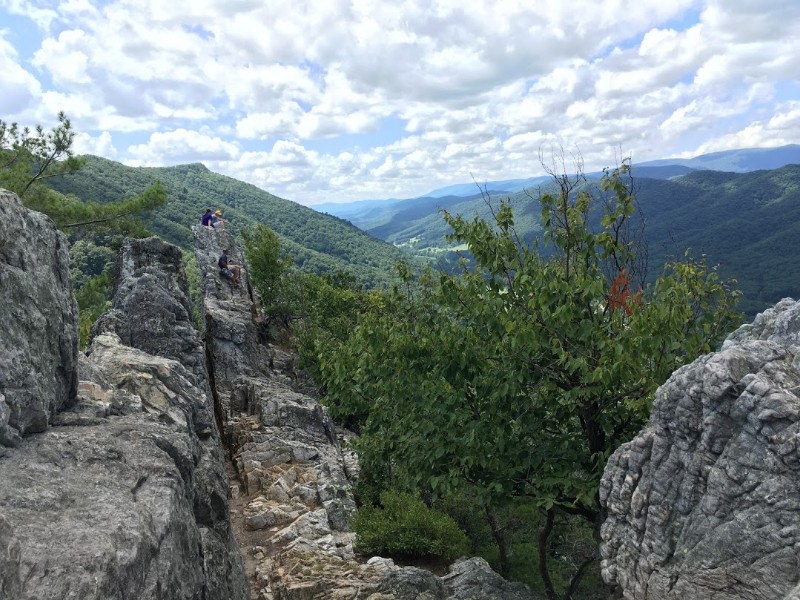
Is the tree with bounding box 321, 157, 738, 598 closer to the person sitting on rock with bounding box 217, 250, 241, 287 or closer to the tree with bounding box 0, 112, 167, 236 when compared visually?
the tree with bounding box 0, 112, 167, 236

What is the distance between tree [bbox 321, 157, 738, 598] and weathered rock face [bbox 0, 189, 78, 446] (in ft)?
19.3

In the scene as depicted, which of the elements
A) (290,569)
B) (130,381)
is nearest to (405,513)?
(290,569)

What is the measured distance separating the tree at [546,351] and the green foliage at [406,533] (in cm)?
Answer: 328

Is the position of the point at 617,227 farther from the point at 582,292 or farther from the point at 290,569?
the point at 290,569

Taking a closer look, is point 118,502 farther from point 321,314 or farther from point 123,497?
point 321,314

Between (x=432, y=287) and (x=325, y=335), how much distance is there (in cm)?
2218

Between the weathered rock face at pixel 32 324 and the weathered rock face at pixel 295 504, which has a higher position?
the weathered rock face at pixel 32 324

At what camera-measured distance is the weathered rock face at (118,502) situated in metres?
4.94

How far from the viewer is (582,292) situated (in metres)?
9.95

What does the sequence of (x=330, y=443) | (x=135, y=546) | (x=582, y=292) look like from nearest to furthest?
(x=135, y=546)
(x=582, y=292)
(x=330, y=443)

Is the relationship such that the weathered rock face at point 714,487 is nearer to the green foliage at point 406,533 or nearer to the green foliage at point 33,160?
the green foliage at point 406,533

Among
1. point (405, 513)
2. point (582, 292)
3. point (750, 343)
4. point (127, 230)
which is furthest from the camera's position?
point (127, 230)

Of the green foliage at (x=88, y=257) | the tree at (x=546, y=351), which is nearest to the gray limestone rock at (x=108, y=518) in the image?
the tree at (x=546, y=351)

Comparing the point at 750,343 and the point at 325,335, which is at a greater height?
the point at 750,343
